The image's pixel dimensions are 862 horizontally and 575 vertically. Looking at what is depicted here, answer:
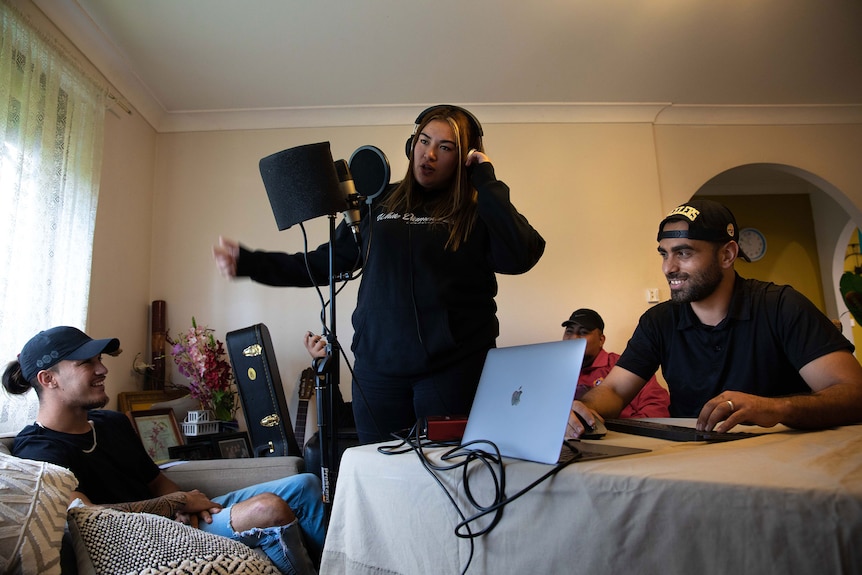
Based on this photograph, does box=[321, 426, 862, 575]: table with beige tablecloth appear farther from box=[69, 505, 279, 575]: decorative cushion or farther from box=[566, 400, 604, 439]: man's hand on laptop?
box=[69, 505, 279, 575]: decorative cushion

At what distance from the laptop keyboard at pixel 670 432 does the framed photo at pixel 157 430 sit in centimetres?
259

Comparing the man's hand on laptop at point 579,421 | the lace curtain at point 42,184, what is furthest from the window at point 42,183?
the man's hand on laptop at point 579,421

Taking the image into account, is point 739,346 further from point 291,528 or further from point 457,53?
point 457,53

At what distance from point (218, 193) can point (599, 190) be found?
2475mm

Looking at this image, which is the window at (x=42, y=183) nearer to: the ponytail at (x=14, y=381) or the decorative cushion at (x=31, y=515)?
the ponytail at (x=14, y=381)

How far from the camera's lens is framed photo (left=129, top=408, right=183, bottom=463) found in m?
2.97

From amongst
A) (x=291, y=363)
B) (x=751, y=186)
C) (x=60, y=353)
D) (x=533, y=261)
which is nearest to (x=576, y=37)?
(x=533, y=261)

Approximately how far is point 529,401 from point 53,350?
5.64 ft

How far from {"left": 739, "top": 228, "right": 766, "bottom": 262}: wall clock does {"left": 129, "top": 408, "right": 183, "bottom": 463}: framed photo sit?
5.20 metres

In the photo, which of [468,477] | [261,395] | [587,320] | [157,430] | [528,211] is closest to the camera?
[468,477]

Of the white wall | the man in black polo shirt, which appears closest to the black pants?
the man in black polo shirt

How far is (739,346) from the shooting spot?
1.32 meters

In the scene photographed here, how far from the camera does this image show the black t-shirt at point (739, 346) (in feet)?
3.99

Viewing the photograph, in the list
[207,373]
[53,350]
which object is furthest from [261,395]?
[53,350]
